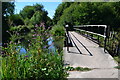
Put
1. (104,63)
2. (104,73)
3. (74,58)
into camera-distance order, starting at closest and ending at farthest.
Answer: (104,73) → (104,63) → (74,58)

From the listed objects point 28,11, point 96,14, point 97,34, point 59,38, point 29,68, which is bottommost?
point 29,68

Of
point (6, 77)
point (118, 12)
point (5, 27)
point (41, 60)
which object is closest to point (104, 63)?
point (41, 60)

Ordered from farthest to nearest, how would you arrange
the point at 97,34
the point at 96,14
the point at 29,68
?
1. the point at 96,14
2. the point at 97,34
3. the point at 29,68

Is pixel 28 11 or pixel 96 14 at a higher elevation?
pixel 28 11

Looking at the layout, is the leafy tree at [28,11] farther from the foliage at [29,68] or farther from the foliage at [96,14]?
the foliage at [29,68]

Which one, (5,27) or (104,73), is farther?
(5,27)

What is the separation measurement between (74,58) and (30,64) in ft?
4.81

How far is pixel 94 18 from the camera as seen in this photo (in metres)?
14.6

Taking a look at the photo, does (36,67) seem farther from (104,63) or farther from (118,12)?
(118,12)

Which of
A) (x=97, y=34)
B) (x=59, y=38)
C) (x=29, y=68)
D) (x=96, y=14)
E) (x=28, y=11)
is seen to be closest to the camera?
(x=29, y=68)

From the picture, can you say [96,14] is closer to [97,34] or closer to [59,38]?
[59,38]

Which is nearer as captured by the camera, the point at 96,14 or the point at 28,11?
the point at 96,14

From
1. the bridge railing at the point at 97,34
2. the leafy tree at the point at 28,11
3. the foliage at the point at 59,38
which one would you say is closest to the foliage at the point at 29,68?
the foliage at the point at 59,38

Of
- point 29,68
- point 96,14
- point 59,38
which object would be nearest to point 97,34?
point 29,68
